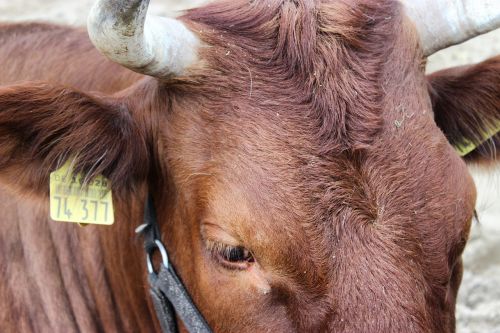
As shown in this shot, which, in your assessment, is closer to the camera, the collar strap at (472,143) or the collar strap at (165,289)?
the collar strap at (165,289)

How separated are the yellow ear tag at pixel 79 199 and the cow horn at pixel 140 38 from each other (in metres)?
0.55

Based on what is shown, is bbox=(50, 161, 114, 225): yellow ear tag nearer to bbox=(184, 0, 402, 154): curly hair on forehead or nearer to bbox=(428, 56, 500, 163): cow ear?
bbox=(184, 0, 402, 154): curly hair on forehead

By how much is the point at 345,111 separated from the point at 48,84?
3.55 ft

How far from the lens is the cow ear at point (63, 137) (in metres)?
2.87

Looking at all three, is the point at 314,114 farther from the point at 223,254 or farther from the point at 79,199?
the point at 79,199

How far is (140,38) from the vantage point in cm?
263

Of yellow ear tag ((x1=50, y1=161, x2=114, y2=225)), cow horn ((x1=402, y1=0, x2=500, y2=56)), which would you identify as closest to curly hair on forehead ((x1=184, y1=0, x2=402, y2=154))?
cow horn ((x1=402, y1=0, x2=500, y2=56))

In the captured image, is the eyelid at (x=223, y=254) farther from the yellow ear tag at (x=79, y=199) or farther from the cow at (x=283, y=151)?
the yellow ear tag at (x=79, y=199)

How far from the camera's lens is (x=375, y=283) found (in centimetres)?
261

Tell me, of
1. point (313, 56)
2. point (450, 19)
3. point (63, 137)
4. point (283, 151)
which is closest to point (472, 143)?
point (450, 19)

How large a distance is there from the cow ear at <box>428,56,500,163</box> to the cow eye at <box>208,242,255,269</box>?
1184 mm

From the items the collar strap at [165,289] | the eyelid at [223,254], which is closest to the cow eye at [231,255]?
the eyelid at [223,254]

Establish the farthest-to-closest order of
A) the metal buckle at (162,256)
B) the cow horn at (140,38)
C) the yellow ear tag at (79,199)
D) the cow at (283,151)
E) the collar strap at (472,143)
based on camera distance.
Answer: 1. the collar strap at (472,143)
2. the metal buckle at (162,256)
3. the yellow ear tag at (79,199)
4. the cow at (283,151)
5. the cow horn at (140,38)

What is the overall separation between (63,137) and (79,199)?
29 centimetres
